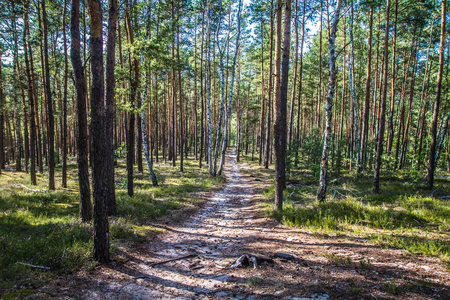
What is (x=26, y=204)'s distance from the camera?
9.65 metres

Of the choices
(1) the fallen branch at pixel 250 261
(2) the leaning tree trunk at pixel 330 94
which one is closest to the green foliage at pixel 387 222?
(2) the leaning tree trunk at pixel 330 94

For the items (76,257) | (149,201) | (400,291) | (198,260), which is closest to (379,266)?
(400,291)

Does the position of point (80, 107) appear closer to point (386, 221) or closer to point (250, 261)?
point (250, 261)

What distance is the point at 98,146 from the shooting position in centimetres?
494

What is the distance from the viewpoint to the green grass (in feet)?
13.9

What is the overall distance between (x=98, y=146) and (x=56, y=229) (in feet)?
10.5

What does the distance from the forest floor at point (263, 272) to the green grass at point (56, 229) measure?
Result: 1.38ft

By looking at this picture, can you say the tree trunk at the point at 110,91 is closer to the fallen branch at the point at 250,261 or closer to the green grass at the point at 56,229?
the green grass at the point at 56,229

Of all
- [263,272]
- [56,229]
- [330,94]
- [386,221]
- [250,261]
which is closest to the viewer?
[263,272]

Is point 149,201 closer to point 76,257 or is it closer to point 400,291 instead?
point 76,257

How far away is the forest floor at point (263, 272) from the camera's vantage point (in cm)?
379

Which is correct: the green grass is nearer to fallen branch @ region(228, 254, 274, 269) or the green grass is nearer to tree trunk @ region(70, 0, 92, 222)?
tree trunk @ region(70, 0, 92, 222)

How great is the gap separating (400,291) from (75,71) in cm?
952

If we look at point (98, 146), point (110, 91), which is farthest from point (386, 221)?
point (110, 91)
